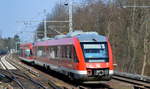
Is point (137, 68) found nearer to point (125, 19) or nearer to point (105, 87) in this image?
point (125, 19)

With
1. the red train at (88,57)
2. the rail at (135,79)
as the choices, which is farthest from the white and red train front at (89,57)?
the rail at (135,79)

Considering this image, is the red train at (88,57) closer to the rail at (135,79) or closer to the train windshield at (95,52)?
the train windshield at (95,52)

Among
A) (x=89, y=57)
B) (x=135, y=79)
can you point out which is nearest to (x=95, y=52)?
(x=89, y=57)

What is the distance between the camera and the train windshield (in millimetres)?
19156

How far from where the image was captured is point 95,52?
63.8ft

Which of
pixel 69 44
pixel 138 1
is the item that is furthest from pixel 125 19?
pixel 69 44

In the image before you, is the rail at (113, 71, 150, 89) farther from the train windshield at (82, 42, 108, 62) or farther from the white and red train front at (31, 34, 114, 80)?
the train windshield at (82, 42, 108, 62)

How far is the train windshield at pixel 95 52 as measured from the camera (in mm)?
19156

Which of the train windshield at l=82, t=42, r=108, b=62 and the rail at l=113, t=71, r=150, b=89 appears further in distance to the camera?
the rail at l=113, t=71, r=150, b=89

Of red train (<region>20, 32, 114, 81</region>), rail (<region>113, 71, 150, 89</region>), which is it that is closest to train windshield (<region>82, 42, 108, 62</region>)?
red train (<region>20, 32, 114, 81</region>)

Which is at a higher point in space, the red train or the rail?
the red train

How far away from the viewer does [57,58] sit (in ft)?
80.1

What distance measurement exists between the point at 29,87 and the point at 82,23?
28.7 metres

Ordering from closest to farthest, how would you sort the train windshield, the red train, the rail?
the red train < the train windshield < the rail
